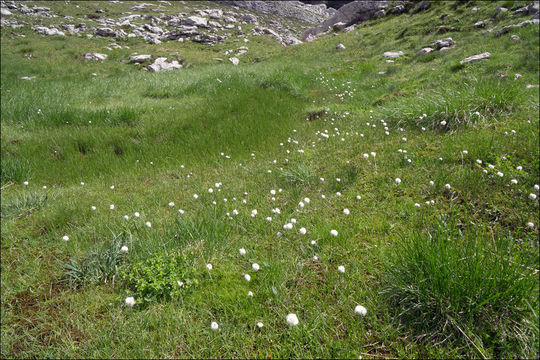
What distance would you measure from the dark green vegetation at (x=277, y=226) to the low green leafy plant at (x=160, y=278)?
0.07 feet

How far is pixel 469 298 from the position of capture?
6.54 feet

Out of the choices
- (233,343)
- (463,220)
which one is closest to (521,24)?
(463,220)

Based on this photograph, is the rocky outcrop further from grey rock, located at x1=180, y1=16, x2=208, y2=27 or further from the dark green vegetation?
the dark green vegetation

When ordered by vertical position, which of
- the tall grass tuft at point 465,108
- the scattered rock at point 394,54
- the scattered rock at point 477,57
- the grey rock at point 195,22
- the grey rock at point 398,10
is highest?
the grey rock at point 398,10

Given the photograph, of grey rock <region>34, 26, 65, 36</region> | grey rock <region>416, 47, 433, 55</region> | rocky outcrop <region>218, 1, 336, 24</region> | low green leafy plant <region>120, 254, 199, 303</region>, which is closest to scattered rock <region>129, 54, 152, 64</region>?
grey rock <region>34, 26, 65, 36</region>

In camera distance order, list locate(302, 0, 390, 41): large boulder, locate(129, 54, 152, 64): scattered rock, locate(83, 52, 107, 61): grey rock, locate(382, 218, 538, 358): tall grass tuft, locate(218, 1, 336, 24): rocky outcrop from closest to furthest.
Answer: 1. locate(382, 218, 538, 358): tall grass tuft
2. locate(129, 54, 152, 64): scattered rock
3. locate(83, 52, 107, 61): grey rock
4. locate(302, 0, 390, 41): large boulder
5. locate(218, 1, 336, 24): rocky outcrop

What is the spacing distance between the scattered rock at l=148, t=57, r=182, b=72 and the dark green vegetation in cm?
1432

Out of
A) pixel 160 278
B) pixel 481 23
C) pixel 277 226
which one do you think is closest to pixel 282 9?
pixel 481 23

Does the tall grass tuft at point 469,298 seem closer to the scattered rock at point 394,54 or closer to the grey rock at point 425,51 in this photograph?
the grey rock at point 425,51

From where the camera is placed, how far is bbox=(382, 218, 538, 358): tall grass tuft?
189 cm

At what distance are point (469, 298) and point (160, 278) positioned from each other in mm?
2667

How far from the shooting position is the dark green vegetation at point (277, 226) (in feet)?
6.98

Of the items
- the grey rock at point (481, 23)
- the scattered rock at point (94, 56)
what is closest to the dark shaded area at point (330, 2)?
the scattered rock at point (94, 56)

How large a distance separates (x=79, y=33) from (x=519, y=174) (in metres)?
51.8
